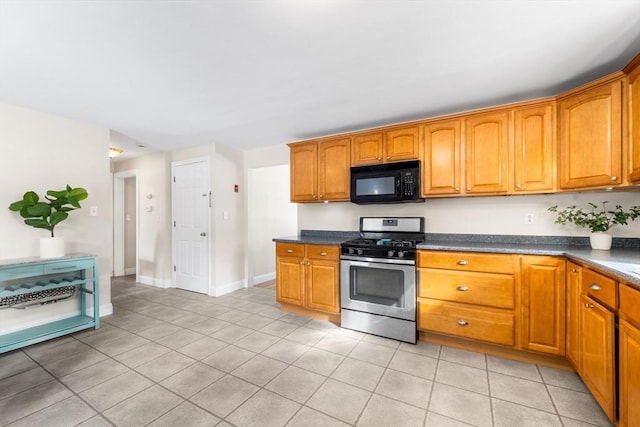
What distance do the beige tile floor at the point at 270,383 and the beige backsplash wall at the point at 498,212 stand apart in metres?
1.22

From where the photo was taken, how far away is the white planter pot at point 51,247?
8.85 ft

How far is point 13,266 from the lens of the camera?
7.98 feet

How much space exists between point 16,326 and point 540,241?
518cm

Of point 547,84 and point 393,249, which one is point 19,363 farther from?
point 547,84

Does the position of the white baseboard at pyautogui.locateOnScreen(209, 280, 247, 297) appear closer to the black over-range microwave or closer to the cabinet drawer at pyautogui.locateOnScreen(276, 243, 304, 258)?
the cabinet drawer at pyautogui.locateOnScreen(276, 243, 304, 258)

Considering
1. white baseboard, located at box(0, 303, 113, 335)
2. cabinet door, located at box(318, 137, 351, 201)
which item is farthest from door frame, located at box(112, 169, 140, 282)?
cabinet door, located at box(318, 137, 351, 201)

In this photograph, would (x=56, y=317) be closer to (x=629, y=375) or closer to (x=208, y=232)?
(x=208, y=232)

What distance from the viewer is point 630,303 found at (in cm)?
136

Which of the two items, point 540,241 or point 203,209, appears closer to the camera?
point 540,241

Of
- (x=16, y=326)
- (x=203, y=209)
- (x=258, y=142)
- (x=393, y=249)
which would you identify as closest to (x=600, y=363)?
(x=393, y=249)

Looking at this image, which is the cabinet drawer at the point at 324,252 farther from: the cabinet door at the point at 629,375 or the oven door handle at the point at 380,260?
the cabinet door at the point at 629,375

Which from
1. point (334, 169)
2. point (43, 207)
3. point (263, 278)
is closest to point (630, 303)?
point (334, 169)

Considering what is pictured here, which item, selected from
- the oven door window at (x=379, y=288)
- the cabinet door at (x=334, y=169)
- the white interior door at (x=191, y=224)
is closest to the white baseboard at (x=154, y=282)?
the white interior door at (x=191, y=224)

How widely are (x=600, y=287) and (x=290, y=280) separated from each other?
8.78ft
